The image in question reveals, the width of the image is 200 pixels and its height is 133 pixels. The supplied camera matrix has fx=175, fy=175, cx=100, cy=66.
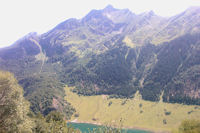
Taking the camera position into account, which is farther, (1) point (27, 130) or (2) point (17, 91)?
(2) point (17, 91)

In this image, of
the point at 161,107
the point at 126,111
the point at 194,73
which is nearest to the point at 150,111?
the point at 161,107

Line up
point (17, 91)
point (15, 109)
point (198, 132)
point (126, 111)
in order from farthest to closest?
point (126, 111), point (198, 132), point (17, 91), point (15, 109)

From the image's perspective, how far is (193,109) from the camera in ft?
537

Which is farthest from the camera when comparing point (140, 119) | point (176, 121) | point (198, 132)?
point (140, 119)

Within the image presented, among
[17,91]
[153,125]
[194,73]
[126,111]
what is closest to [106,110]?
[126,111]

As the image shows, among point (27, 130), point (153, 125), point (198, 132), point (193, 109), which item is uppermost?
point (27, 130)

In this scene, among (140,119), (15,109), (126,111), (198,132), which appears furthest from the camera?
(126,111)

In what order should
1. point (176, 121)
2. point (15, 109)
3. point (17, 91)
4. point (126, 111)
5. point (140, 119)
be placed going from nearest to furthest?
point (15, 109)
point (17, 91)
point (176, 121)
point (140, 119)
point (126, 111)

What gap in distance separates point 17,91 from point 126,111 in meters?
166

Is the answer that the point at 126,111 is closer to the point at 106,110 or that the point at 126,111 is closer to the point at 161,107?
the point at 106,110

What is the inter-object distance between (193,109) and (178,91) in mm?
30839

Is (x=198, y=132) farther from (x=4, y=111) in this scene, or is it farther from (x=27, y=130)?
(x=4, y=111)

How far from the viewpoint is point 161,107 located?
18088 centimetres

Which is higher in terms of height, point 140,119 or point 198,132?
point 198,132
